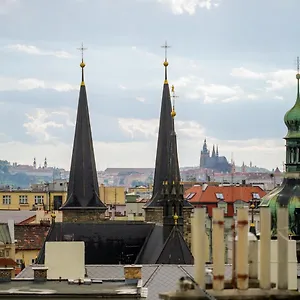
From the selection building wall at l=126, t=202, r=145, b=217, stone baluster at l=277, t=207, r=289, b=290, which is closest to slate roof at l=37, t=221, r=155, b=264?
stone baluster at l=277, t=207, r=289, b=290

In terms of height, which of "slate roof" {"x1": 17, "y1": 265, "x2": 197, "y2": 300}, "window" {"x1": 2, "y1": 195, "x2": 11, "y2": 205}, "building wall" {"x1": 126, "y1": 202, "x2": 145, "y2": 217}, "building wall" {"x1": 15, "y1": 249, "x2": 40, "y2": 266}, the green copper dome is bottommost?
"building wall" {"x1": 15, "y1": 249, "x2": 40, "y2": 266}

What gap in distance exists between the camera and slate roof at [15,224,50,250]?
84.8m

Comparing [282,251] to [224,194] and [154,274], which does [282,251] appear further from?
[224,194]

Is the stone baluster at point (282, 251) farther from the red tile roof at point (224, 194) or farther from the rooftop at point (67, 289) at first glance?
the red tile roof at point (224, 194)

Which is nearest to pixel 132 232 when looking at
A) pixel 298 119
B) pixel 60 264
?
pixel 298 119

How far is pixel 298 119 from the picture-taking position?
58.1 m

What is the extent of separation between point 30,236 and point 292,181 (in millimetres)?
34222

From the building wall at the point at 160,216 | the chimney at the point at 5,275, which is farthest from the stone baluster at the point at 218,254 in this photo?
the building wall at the point at 160,216

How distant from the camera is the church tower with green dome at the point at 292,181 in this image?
53216 millimetres

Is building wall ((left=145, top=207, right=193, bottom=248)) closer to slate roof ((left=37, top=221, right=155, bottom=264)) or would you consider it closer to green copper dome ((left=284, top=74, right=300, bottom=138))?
slate roof ((left=37, top=221, right=155, bottom=264))

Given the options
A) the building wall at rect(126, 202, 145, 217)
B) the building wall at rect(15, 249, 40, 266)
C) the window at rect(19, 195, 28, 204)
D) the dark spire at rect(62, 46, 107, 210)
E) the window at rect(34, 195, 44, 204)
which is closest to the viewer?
the dark spire at rect(62, 46, 107, 210)

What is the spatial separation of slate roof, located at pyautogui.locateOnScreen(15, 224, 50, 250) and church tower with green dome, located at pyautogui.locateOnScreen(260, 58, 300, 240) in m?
30.9

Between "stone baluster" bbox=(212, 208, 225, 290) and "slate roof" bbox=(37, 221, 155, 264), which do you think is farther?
"slate roof" bbox=(37, 221, 155, 264)

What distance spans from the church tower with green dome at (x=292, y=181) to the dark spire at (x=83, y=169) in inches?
703
